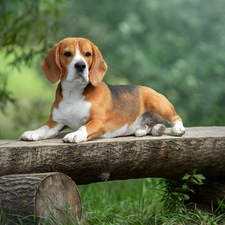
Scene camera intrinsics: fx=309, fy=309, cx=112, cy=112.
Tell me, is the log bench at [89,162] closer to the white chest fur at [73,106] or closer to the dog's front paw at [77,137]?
the dog's front paw at [77,137]

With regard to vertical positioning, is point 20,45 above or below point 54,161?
above

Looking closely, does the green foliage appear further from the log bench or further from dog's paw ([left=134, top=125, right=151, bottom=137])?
dog's paw ([left=134, top=125, right=151, bottom=137])

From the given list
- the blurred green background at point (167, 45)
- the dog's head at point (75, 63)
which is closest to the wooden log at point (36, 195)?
the dog's head at point (75, 63)

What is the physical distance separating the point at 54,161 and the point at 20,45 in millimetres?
2212

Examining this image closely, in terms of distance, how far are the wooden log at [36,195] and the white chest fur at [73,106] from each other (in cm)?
69

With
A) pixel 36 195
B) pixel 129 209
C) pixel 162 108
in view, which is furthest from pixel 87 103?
pixel 129 209

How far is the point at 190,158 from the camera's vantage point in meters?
2.58

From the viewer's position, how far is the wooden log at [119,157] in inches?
86.7

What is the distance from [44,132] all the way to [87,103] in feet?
1.47

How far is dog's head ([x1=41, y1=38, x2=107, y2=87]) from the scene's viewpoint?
8.17ft

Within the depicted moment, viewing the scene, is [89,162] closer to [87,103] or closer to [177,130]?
[87,103]

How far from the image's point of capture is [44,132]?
267 cm

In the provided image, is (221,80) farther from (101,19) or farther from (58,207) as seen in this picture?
(58,207)

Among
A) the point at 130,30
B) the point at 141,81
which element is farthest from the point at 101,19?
the point at 141,81
